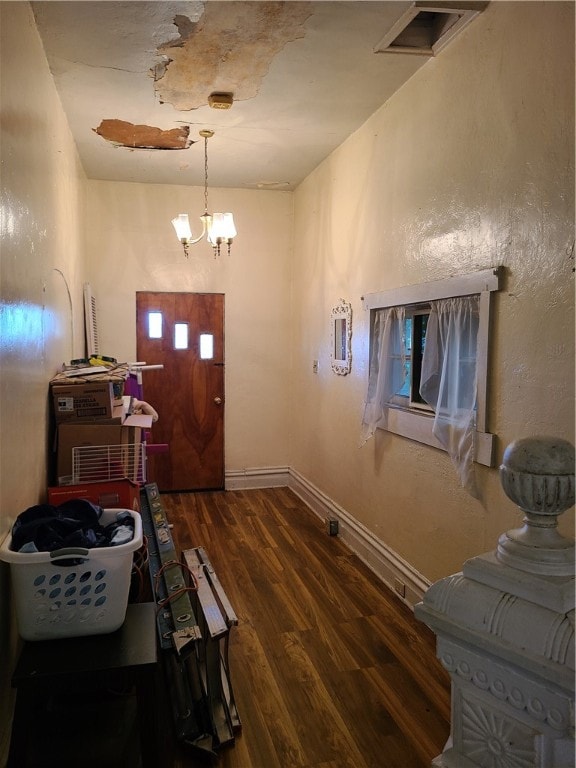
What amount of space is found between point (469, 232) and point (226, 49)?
1550 millimetres

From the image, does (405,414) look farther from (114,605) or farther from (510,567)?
(510,567)

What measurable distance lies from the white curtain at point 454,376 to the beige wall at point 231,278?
116 inches

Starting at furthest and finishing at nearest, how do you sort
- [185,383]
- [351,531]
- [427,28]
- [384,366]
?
[185,383] → [351,531] → [384,366] → [427,28]

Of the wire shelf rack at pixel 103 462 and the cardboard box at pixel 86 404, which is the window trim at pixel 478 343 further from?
the cardboard box at pixel 86 404

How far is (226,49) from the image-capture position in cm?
279

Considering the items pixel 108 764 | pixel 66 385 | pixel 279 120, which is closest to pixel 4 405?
pixel 66 385

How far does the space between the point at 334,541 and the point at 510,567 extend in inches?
141

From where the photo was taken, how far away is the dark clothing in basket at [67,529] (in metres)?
1.69

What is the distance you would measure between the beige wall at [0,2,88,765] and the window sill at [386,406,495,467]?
1.92 meters

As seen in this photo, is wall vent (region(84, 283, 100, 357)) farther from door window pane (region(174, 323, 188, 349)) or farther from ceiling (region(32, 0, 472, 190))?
ceiling (region(32, 0, 472, 190))

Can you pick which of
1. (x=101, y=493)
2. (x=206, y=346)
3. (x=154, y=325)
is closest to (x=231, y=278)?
(x=206, y=346)

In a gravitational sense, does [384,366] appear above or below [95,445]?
above

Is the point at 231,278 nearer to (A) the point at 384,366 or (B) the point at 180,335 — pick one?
(B) the point at 180,335

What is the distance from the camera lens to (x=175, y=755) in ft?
6.50
